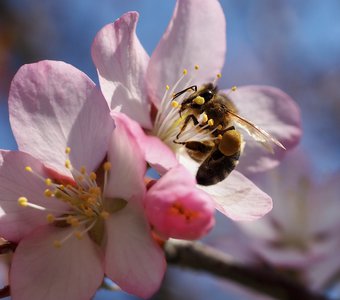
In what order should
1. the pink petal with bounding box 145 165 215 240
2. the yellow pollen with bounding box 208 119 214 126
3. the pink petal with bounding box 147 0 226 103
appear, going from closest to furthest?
the pink petal with bounding box 145 165 215 240 → the yellow pollen with bounding box 208 119 214 126 → the pink petal with bounding box 147 0 226 103

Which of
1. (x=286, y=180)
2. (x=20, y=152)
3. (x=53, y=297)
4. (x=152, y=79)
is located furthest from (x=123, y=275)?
(x=286, y=180)

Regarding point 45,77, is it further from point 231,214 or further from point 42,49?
point 42,49

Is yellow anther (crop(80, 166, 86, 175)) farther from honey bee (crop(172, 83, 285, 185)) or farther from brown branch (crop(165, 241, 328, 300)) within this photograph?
brown branch (crop(165, 241, 328, 300))

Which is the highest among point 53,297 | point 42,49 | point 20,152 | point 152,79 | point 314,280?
point 152,79

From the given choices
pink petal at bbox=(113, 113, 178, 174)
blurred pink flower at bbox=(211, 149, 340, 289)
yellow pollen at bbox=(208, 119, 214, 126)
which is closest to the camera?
pink petal at bbox=(113, 113, 178, 174)

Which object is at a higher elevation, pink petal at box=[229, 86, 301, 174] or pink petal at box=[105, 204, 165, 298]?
pink petal at box=[229, 86, 301, 174]

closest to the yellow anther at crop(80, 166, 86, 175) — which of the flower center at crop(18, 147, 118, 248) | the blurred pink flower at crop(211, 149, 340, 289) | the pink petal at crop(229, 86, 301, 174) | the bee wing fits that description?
the flower center at crop(18, 147, 118, 248)

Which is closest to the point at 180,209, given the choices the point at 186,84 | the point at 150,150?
the point at 150,150

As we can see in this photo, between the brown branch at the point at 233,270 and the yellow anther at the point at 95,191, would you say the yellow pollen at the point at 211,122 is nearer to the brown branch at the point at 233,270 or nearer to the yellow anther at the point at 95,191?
the yellow anther at the point at 95,191

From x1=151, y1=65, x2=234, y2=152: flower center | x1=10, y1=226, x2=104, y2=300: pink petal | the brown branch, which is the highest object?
x1=151, y1=65, x2=234, y2=152: flower center
